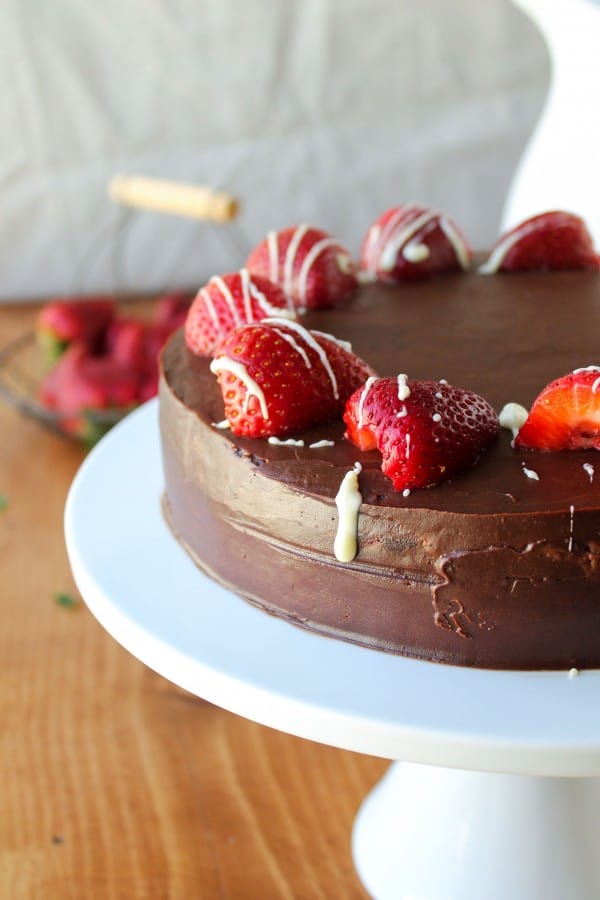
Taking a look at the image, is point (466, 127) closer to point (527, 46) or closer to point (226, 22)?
point (527, 46)

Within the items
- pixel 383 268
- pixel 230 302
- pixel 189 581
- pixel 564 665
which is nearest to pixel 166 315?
pixel 383 268

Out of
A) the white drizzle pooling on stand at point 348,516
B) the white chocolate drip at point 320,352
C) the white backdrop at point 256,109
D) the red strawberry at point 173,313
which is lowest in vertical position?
the red strawberry at point 173,313

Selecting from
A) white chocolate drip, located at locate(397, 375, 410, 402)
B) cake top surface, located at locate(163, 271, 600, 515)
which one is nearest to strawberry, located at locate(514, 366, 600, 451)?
cake top surface, located at locate(163, 271, 600, 515)

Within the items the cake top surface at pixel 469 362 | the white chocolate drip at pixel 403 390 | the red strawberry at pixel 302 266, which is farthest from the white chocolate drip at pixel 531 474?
the red strawberry at pixel 302 266

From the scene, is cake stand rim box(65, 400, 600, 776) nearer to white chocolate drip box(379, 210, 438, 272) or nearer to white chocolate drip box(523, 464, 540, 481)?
white chocolate drip box(523, 464, 540, 481)

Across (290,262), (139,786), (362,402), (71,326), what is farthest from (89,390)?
(362,402)

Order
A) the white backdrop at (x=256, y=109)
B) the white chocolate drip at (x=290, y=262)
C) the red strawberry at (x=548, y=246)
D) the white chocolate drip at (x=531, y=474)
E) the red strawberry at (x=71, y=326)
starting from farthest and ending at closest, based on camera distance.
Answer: the white backdrop at (x=256, y=109)
the red strawberry at (x=71, y=326)
the red strawberry at (x=548, y=246)
the white chocolate drip at (x=290, y=262)
the white chocolate drip at (x=531, y=474)

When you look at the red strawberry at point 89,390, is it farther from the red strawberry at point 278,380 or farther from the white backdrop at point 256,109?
the white backdrop at point 256,109
